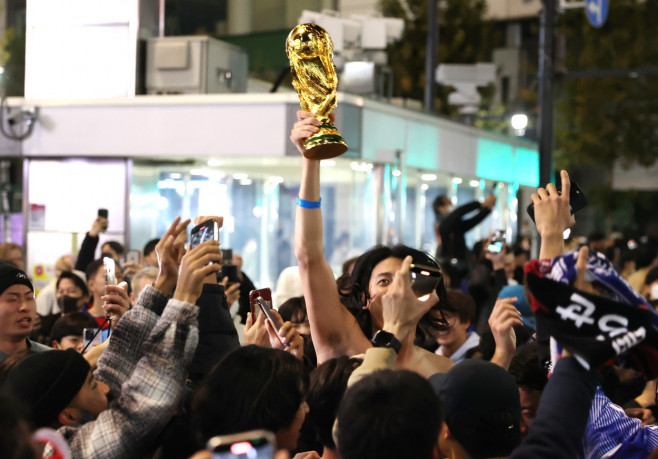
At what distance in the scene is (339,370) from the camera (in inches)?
147

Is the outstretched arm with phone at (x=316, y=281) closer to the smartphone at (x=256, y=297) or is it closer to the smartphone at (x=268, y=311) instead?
the smartphone at (x=268, y=311)

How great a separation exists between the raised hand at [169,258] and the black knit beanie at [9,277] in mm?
1577

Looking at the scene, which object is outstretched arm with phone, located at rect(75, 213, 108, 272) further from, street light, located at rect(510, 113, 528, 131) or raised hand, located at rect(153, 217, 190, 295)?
street light, located at rect(510, 113, 528, 131)

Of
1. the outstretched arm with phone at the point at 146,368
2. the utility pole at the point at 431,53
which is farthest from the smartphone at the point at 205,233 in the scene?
the utility pole at the point at 431,53

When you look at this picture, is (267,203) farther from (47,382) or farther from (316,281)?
(47,382)

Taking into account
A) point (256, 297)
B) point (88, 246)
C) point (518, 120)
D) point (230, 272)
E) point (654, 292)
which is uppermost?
point (518, 120)

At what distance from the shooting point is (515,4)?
46344mm

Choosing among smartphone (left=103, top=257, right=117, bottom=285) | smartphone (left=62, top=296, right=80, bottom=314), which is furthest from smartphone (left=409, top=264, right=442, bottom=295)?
smartphone (left=62, top=296, right=80, bottom=314)

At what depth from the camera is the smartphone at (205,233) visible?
402 centimetres

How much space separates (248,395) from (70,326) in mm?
3711

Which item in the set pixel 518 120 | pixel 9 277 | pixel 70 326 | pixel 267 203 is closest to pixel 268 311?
pixel 9 277

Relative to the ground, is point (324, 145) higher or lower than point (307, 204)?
higher

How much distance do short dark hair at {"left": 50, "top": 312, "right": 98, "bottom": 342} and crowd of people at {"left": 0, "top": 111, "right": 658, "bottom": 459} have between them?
139cm

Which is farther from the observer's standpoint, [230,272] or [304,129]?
[230,272]
